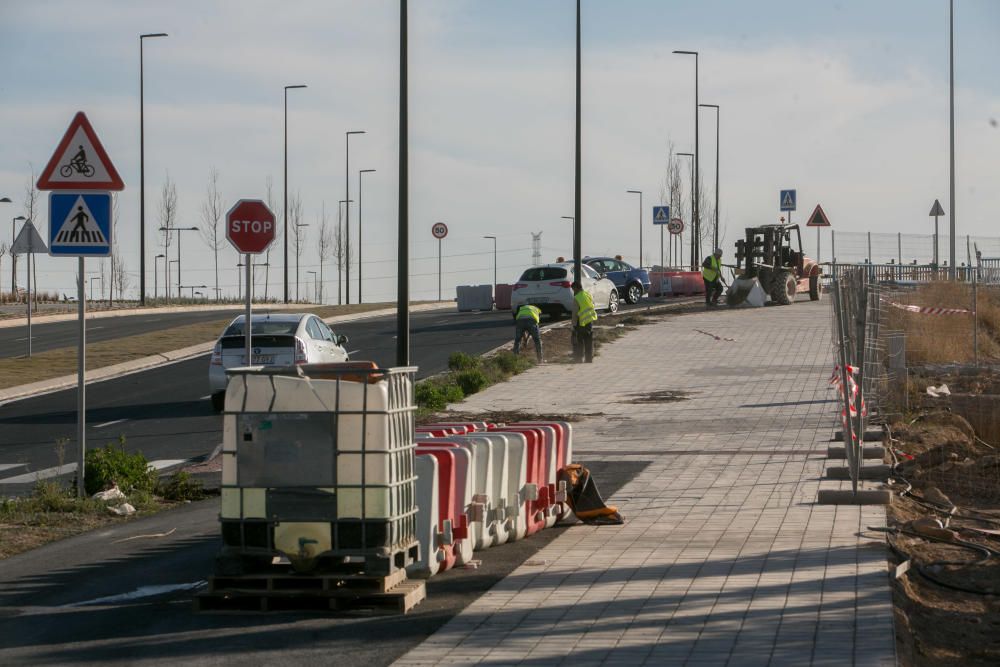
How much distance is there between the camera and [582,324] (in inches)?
1137

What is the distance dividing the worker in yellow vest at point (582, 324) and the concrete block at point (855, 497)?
15.7 m

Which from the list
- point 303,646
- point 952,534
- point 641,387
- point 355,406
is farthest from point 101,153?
point 641,387

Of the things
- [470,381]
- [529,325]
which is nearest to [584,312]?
[529,325]

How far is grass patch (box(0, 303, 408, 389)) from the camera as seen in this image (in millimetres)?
28297

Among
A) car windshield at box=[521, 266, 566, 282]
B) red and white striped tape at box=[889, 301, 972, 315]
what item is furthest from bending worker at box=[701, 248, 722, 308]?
red and white striped tape at box=[889, 301, 972, 315]

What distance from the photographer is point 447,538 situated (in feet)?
30.6

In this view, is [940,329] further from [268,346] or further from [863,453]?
[268,346]

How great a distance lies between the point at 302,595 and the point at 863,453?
8.95 m

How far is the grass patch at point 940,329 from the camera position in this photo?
2617cm

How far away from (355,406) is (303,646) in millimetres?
1477

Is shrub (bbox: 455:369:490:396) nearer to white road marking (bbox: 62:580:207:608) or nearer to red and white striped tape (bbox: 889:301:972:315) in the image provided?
red and white striped tape (bbox: 889:301:972:315)

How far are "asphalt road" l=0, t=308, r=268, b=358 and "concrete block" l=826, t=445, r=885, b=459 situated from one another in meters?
21.9

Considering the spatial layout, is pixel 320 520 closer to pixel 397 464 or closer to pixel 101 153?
pixel 397 464

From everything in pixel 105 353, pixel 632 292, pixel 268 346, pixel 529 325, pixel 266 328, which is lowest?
pixel 105 353
